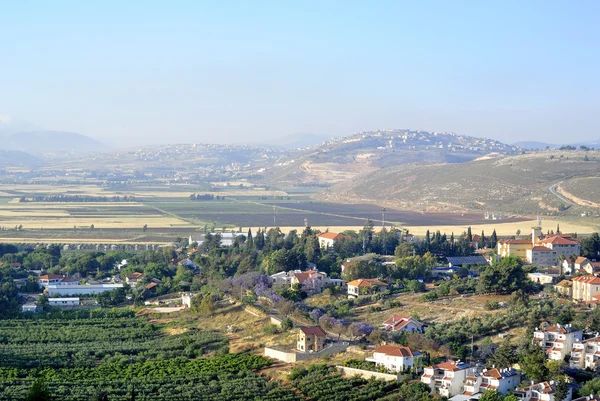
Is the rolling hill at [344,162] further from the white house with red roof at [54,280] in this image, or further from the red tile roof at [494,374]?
the red tile roof at [494,374]

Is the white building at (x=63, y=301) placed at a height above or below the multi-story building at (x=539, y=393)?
below

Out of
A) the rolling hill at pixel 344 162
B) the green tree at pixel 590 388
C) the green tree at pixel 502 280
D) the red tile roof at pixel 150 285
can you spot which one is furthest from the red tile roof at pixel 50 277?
the rolling hill at pixel 344 162

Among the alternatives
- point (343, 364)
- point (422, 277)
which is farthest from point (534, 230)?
point (343, 364)

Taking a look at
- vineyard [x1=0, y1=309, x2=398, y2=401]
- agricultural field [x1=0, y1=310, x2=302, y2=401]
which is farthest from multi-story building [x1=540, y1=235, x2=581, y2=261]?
vineyard [x1=0, y1=309, x2=398, y2=401]

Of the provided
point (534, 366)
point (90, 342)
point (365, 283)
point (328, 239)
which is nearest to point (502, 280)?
point (365, 283)

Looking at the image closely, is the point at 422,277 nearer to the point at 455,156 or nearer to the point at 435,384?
the point at 435,384

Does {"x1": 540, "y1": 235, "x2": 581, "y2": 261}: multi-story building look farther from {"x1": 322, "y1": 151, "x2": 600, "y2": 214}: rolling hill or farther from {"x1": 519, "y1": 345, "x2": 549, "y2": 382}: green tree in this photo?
{"x1": 322, "y1": 151, "x2": 600, "y2": 214}: rolling hill
